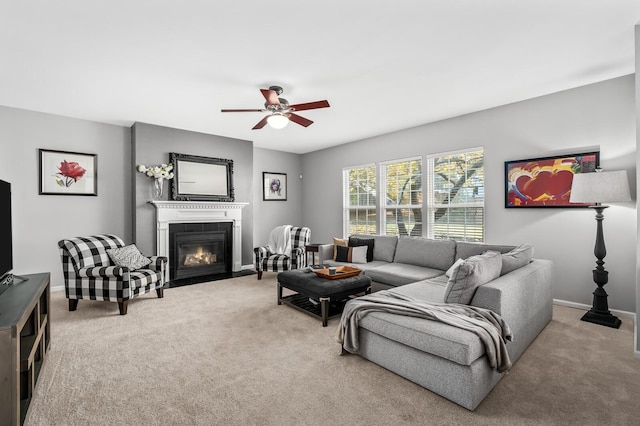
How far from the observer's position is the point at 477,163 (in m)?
4.56

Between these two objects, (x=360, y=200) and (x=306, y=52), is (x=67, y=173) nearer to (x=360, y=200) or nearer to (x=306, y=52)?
(x=306, y=52)

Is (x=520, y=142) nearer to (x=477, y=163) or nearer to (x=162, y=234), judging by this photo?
(x=477, y=163)

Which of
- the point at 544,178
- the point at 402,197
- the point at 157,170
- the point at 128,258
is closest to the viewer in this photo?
the point at 544,178

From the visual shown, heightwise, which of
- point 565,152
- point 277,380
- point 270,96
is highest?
point 270,96

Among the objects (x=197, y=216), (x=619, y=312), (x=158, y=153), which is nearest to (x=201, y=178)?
(x=197, y=216)

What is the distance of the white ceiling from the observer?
2.25 m

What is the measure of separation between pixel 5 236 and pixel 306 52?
2870 mm

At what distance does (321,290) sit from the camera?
10.5 feet

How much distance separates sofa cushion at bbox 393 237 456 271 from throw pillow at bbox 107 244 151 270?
11.9 ft

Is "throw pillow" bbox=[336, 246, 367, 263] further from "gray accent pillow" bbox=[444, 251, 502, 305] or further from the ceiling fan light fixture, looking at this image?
"gray accent pillow" bbox=[444, 251, 502, 305]

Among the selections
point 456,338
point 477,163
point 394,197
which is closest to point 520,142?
point 477,163

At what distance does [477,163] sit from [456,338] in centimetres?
343

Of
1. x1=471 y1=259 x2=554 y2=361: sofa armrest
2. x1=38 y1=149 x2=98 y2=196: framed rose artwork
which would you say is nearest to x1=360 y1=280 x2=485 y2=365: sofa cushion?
x1=471 y1=259 x2=554 y2=361: sofa armrest

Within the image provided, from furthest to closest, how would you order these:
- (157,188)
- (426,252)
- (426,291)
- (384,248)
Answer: (157,188) → (384,248) → (426,252) → (426,291)
